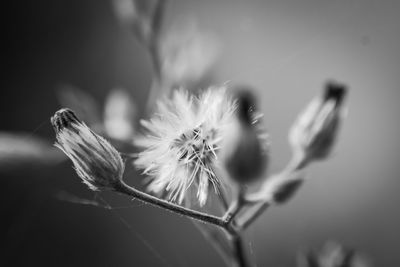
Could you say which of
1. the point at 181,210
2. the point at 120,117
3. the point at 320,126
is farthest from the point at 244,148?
the point at 120,117

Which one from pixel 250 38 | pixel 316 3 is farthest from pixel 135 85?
pixel 316 3

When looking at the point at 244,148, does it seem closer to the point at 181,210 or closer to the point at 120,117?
the point at 181,210

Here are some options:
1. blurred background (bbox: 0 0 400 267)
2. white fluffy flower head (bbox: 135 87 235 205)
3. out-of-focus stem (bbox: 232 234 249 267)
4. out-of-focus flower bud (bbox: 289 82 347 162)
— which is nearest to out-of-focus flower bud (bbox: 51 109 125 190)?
white fluffy flower head (bbox: 135 87 235 205)

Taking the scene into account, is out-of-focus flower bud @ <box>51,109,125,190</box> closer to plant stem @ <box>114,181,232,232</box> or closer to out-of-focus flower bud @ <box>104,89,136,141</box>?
plant stem @ <box>114,181,232,232</box>

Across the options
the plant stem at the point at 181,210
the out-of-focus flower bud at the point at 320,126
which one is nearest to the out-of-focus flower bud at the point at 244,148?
the plant stem at the point at 181,210

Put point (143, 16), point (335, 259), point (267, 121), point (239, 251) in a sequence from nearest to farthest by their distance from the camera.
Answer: point (239, 251) < point (335, 259) < point (143, 16) < point (267, 121)
